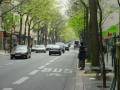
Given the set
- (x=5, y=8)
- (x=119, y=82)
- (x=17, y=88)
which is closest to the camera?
(x=119, y=82)

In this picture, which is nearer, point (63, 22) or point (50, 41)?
point (63, 22)

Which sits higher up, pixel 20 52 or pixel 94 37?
pixel 94 37

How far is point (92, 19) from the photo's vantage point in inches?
1147

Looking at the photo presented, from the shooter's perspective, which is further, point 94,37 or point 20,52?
point 20,52

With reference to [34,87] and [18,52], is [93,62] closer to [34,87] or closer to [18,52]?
[34,87]

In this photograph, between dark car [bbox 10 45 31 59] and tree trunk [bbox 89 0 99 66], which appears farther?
dark car [bbox 10 45 31 59]

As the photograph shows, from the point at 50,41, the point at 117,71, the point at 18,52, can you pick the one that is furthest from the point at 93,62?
the point at 50,41

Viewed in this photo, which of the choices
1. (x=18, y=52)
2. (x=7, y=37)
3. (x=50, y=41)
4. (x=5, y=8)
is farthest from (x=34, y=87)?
(x=50, y=41)

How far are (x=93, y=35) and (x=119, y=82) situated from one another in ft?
60.2

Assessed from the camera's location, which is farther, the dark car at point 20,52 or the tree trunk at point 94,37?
the dark car at point 20,52

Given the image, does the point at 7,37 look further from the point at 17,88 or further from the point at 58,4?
the point at 17,88

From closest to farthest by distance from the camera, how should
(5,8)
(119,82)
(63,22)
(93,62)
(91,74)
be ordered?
1. (119,82)
2. (91,74)
3. (93,62)
4. (5,8)
5. (63,22)

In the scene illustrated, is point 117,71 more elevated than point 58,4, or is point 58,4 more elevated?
point 58,4

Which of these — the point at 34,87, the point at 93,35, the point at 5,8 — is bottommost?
the point at 34,87
